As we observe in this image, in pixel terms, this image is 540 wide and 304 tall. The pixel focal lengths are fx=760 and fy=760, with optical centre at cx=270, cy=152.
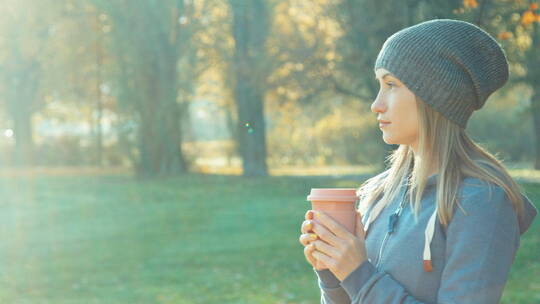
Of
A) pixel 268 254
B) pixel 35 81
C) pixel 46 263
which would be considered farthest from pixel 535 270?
pixel 35 81

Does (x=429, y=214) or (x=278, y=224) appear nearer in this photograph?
(x=429, y=214)

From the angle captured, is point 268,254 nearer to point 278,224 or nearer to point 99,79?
point 278,224

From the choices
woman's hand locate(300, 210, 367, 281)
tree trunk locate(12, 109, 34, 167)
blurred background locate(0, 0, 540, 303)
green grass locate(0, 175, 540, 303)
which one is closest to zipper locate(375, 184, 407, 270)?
woman's hand locate(300, 210, 367, 281)

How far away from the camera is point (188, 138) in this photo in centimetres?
2967

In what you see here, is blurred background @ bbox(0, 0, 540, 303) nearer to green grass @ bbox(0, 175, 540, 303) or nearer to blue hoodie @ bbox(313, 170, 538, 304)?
green grass @ bbox(0, 175, 540, 303)

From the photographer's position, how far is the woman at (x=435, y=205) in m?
1.74

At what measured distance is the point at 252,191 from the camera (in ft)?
59.4

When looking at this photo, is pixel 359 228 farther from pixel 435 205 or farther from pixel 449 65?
pixel 449 65

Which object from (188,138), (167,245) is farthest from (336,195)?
(188,138)

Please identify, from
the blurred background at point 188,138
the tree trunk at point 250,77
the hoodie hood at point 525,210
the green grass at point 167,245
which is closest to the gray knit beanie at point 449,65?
the hoodie hood at point 525,210

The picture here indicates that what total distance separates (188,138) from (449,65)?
28015 mm

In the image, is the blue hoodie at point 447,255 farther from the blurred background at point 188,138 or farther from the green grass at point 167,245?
the green grass at point 167,245

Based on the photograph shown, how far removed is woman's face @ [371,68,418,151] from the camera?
1950 mm

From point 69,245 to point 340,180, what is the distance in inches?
342
